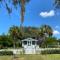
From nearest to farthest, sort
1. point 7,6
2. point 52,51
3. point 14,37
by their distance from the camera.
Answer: point 7,6, point 52,51, point 14,37

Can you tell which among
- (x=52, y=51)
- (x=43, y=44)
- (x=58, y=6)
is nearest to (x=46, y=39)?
(x=43, y=44)

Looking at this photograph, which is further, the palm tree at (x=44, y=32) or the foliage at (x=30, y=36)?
the palm tree at (x=44, y=32)

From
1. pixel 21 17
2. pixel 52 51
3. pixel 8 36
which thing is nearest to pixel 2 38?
pixel 8 36

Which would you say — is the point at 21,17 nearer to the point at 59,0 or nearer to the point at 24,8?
the point at 24,8

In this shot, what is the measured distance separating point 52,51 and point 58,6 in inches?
1078

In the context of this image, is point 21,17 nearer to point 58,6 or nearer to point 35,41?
point 58,6

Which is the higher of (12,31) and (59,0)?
(12,31)

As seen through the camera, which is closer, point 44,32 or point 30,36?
point 30,36

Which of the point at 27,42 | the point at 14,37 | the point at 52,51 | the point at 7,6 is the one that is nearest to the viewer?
the point at 7,6

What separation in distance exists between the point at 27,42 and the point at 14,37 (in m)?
6.08

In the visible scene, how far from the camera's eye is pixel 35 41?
61562 millimetres

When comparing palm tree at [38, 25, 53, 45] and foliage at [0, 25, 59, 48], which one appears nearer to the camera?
foliage at [0, 25, 59, 48]

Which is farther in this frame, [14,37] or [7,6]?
[14,37]

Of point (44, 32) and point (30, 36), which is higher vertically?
point (44, 32)
